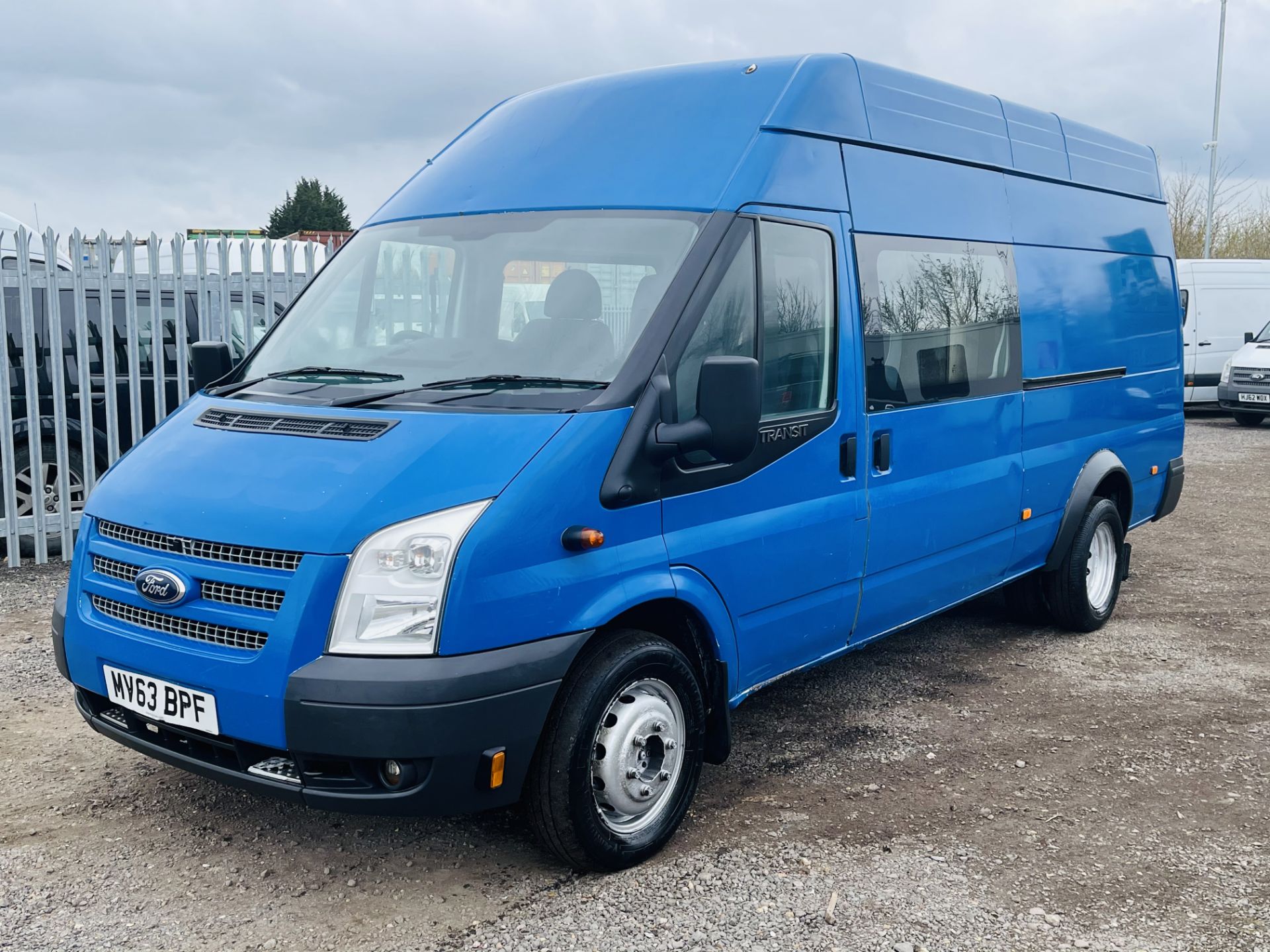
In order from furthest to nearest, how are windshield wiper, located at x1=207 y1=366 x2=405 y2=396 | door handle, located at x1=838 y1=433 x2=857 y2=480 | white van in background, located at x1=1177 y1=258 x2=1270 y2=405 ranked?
white van in background, located at x1=1177 y1=258 x2=1270 y2=405 → door handle, located at x1=838 y1=433 x2=857 y2=480 → windshield wiper, located at x1=207 y1=366 x2=405 y2=396

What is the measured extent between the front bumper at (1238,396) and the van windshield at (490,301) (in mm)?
16680

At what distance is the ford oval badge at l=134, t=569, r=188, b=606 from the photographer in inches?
135

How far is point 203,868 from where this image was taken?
12.4 feet

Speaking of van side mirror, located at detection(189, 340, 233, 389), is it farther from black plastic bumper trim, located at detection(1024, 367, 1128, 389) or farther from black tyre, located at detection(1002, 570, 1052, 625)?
black tyre, located at detection(1002, 570, 1052, 625)

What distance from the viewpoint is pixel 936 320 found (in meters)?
5.12

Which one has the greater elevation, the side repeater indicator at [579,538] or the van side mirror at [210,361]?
the van side mirror at [210,361]

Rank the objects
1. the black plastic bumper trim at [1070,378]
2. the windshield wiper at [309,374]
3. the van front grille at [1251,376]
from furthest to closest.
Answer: the van front grille at [1251,376] → the black plastic bumper trim at [1070,378] → the windshield wiper at [309,374]

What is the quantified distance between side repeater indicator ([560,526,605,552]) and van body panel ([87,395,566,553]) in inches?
9.4

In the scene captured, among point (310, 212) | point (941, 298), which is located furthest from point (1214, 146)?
point (310, 212)

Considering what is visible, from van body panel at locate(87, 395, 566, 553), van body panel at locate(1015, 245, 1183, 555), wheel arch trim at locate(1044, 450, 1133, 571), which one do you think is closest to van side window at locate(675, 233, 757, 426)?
van body panel at locate(87, 395, 566, 553)

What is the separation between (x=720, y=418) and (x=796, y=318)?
91cm

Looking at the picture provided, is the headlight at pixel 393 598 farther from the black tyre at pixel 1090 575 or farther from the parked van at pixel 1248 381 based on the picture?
the parked van at pixel 1248 381

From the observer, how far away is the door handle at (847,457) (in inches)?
176

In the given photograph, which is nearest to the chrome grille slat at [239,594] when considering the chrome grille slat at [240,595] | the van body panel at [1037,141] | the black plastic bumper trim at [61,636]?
the chrome grille slat at [240,595]
